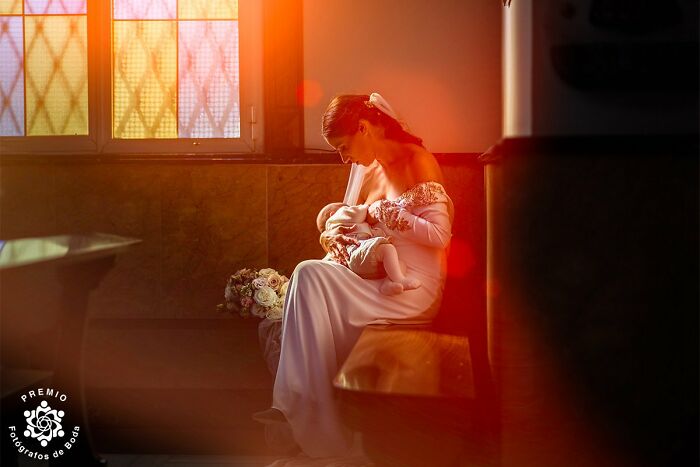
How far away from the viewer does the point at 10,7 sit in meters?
5.46

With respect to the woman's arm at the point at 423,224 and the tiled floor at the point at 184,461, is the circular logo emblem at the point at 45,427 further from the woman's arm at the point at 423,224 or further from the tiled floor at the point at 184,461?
the woman's arm at the point at 423,224

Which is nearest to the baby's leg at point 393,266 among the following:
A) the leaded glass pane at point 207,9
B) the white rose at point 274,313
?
the white rose at point 274,313

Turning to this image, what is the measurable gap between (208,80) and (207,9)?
1.62ft

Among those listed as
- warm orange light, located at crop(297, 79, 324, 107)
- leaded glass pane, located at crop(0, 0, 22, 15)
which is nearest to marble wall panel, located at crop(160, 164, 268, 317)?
warm orange light, located at crop(297, 79, 324, 107)

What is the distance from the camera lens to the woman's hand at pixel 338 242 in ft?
12.5

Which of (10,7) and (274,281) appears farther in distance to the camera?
(10,7)

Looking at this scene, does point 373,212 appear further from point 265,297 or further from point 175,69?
point 175,69

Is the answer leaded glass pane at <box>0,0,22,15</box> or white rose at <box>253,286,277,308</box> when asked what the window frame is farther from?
white rose at <box>253,286,277,308</box>

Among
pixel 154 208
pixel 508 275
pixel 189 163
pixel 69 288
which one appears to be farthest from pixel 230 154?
pixel 508 275

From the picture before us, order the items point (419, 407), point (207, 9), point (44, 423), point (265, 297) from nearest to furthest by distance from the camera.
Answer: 1. point (419, 407)
2. point (44, 423)
3. point (265, 297)
4. point (207, 9)

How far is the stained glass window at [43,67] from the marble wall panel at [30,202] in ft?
1.09

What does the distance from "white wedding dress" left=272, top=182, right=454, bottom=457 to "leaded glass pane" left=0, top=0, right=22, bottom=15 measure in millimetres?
3245

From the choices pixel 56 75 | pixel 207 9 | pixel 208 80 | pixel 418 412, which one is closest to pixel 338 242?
pixel 418 412

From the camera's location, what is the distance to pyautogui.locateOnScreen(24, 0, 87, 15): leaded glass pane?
5.44m
